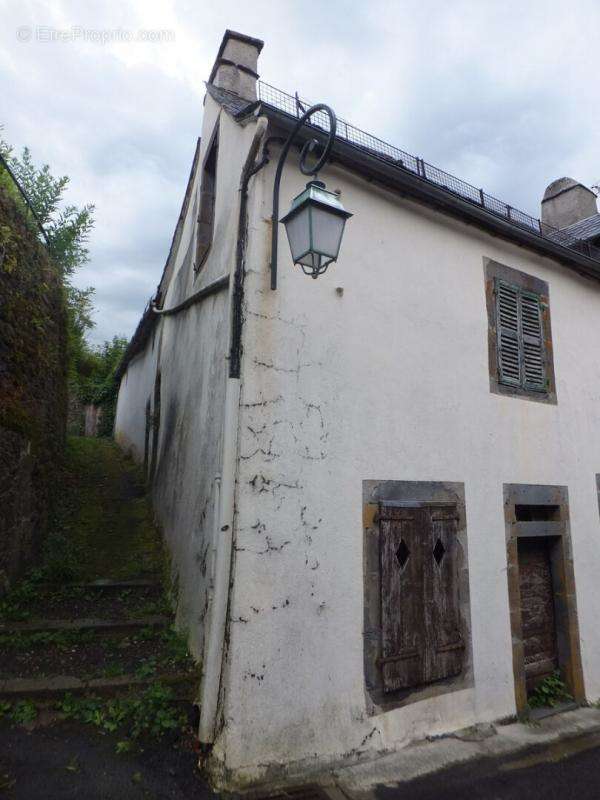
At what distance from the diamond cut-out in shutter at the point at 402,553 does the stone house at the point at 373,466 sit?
2 centimetres

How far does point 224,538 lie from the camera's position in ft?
11.3

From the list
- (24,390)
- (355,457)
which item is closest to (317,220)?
(355,457)

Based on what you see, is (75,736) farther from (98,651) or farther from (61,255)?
(61,255)

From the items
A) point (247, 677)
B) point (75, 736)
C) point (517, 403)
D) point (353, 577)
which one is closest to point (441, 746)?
point (353, 577)

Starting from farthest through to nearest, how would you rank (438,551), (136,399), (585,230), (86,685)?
1. (136,399)
2. (585,230)
3. (438,551)
4. (86,685)

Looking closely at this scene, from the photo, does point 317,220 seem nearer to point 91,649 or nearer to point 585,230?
point 91,649

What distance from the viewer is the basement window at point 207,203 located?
6059 millimetres

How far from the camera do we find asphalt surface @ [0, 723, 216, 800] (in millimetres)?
2938

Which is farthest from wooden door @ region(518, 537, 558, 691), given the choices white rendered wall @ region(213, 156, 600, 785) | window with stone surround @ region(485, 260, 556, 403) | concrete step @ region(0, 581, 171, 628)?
concrete step @ region(0, 581, 171, 628)

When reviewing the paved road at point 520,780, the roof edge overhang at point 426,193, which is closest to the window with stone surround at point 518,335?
the roof edge overhang at point 426,193

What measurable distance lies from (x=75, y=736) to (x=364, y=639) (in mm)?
2188

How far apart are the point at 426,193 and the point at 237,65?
3.83 metres

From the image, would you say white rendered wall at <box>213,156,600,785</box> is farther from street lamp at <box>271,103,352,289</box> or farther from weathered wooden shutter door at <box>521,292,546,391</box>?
street lamp at <box>271,103,352,289</box>

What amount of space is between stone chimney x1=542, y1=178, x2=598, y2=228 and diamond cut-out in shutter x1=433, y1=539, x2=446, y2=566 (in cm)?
840
